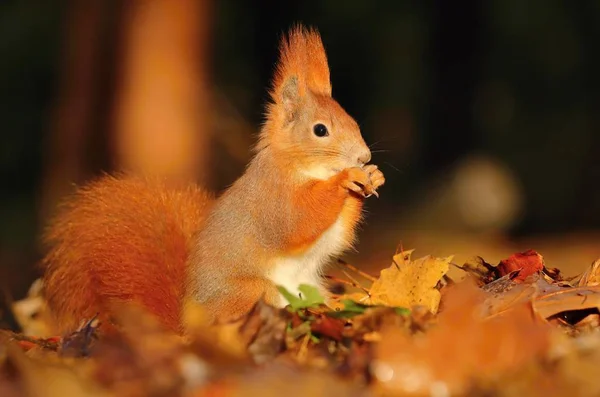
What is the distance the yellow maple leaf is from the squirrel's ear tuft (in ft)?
3.45

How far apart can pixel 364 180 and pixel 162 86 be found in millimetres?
4973

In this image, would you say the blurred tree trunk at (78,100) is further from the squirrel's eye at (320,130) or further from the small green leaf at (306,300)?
the small green leaf at (306,300)

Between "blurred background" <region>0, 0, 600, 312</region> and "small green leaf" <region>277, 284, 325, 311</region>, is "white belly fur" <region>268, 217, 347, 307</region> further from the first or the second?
"blurred background" <region>0, 0, 600, 312</region>

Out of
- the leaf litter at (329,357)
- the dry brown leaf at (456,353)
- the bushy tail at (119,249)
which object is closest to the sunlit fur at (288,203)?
the bushy tail at (119,249)

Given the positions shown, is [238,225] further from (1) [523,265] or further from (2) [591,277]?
(2) [591,277]

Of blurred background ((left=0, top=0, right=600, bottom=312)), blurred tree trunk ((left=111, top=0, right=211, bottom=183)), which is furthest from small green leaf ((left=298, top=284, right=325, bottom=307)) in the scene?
blurred background ((left=0, top=0, right=600, bottom=312))

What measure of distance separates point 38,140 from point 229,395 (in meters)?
12.3

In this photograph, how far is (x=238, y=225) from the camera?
9.49 ft

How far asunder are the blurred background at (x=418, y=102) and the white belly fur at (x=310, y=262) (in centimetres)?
531

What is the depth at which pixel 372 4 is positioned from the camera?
12.9m

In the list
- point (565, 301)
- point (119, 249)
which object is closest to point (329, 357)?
point (565, 301)

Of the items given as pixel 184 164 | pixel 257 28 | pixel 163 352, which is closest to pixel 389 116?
pixel 257 28

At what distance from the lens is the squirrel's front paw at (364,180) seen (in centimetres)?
288

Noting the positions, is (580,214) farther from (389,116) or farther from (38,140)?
(38,140)
